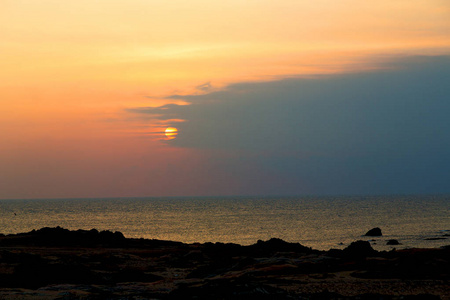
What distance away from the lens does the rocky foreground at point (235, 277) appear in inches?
885

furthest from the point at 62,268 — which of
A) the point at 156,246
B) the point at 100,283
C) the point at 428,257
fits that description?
the point at 156,246

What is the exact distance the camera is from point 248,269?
31781 millimetres

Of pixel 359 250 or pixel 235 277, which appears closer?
pixel 235 277

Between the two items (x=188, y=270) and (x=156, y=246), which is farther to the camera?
(x=156, y=246)

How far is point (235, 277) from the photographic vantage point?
29188 millimetres

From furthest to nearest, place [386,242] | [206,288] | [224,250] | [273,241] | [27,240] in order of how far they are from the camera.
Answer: [386,242], [27,240], [273,241], [224,250], [206,288]

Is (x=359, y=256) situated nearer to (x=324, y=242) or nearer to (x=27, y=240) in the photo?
(x=27, y=240)

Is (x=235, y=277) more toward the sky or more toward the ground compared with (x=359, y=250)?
more toward the ground

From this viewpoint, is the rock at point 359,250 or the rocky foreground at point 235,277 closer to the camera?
the rocky foreground at point 235,277

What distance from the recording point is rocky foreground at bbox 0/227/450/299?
22469mm

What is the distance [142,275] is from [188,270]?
253 inches

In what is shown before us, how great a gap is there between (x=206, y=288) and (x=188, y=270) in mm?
18041

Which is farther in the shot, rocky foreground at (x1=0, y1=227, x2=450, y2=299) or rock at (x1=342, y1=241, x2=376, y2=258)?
rock at (x1=342, y1=241, x2=376, y2=258)

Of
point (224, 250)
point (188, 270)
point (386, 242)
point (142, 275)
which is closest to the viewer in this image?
point (142, 275)
